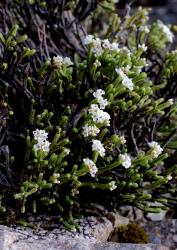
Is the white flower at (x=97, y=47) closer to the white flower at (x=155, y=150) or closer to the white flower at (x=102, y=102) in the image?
the white flower at (x=102, y=102)

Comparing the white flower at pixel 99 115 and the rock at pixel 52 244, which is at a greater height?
the white flower at pixel 99 115

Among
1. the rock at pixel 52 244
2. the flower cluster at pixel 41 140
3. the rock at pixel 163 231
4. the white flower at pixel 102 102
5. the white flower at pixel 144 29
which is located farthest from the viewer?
the white flower at pixel 144 29

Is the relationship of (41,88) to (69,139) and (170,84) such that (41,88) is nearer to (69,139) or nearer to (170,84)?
(69,139)

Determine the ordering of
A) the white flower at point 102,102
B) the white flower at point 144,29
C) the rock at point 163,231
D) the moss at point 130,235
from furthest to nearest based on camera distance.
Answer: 1. the white flower at point 144,29
2. the rock at point 163,231
3. the moss at point 130,235
4. the white flower at point 102,102

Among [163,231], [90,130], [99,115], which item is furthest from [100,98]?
[163,231]

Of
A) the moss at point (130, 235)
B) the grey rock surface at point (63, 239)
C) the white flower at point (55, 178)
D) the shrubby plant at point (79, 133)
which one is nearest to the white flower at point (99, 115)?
the shrubby plant at point (79, 133)

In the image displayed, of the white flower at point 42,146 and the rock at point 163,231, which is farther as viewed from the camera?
the rock at point 163,231

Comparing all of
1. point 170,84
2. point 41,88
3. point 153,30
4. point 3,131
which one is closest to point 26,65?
point 41,88
